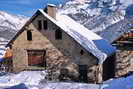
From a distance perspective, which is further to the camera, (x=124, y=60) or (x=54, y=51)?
(x=54, y=51)

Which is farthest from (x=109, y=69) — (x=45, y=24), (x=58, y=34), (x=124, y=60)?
(x=45, y=24)

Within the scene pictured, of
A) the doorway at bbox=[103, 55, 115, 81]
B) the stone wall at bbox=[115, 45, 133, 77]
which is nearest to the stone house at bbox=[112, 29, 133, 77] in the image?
the stone wall at bbox=[115, 45, 133, 77]

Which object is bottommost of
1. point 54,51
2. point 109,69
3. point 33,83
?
point 33,83

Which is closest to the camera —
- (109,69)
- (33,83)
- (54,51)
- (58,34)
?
(33,83)

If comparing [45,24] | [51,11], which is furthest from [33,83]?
[51,11]

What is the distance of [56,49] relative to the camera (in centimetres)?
3134

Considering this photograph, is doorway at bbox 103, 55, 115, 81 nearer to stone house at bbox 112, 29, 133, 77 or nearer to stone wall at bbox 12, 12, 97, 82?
stone wall at bbox 12, 12, 97, 82

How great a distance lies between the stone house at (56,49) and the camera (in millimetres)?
29984

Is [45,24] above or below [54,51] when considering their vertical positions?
above

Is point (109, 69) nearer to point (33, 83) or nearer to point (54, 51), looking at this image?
point (54, 51)

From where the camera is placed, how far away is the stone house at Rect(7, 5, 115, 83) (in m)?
30.0

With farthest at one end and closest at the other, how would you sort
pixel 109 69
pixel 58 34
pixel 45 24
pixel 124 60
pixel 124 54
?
1. pixel 109 69
2. pixel 45 24
3. pixel 58 34
4. pixel 124 60
5. pixel 124 54

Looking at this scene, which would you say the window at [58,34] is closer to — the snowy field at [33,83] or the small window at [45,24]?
the small window at [45,24]

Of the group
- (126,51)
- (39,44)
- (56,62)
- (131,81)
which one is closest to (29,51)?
(39,44)
